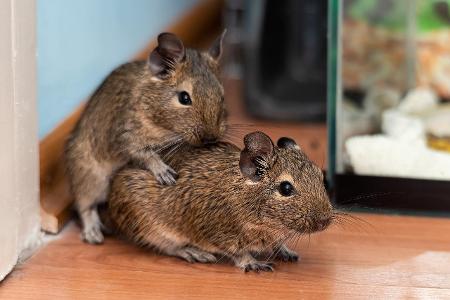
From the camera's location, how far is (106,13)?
290 centimetres

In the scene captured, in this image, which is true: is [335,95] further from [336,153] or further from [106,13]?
[106,13]

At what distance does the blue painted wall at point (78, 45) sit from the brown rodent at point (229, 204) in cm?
38

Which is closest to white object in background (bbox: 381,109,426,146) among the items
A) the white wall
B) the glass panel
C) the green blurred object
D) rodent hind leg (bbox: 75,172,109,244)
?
the glass panel

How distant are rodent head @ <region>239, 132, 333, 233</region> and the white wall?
0.50m

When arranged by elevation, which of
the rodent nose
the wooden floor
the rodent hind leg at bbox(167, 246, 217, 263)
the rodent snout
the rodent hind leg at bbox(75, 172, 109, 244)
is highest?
the rodent nose

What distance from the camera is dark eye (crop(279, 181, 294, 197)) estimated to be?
6.26 feet

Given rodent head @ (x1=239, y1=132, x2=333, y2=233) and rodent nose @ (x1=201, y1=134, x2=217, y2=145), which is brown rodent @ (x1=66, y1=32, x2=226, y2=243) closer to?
rodent nose @ (x1=201, y1=134, x2=217, y2=145)

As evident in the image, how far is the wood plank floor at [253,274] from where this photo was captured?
1.92m

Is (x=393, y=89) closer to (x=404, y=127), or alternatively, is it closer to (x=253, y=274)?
(x=404, y=127)

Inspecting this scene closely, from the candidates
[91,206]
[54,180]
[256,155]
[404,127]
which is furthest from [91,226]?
[404,127]

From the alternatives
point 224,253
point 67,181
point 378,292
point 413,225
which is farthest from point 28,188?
point 413,225

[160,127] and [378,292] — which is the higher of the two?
[160,127]

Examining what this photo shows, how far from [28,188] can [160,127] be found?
0.33 metres

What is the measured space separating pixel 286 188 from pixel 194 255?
0.30 m
